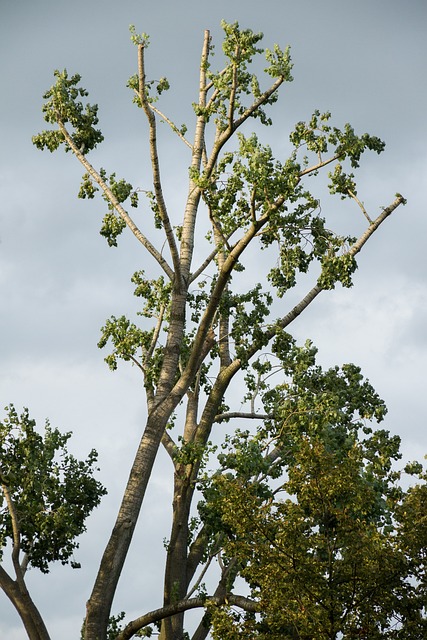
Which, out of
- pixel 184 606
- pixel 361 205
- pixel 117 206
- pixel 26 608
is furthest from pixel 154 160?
pixel 26 608

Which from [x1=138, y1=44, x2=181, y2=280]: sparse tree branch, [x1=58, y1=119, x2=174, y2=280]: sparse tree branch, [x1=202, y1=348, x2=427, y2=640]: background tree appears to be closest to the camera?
[x1=202, y1=348, x2=427, y2=640]: background tree

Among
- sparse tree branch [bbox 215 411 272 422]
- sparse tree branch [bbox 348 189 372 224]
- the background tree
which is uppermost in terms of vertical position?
sparse tree branch [bbox 348 189 372 224]

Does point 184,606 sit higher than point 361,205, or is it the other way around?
point 361,205

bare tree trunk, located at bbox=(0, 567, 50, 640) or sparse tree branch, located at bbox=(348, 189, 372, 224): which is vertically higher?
Answer: sparse tree branch, located at bbox=(348, 189, 372, 224)

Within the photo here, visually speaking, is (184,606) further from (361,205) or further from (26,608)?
(361,205)

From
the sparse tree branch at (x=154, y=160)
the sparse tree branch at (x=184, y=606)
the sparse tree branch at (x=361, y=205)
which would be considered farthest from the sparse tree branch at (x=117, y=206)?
the sparse tree branch at (x=184, y=606)

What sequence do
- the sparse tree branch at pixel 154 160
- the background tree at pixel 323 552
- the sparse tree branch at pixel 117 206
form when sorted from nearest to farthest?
1. the background tree at pixel 323 552
2. the sparse tree branch at pixel 154 160
3. the sparse tree branch at pixel 117 206

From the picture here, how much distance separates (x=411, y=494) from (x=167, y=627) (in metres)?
6.93

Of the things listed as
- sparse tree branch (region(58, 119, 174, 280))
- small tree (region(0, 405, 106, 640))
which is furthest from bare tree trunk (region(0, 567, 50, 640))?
sparse tree branch (region(58, 119, 174, 280))

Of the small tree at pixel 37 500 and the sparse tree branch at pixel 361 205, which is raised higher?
the sparse tree branch at pixel 361 205

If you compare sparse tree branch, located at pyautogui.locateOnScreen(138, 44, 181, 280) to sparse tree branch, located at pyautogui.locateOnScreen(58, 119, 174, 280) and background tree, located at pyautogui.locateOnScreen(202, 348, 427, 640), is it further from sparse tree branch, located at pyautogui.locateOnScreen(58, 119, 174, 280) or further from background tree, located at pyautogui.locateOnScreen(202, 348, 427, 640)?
background tree, located at pyautogui.locateOnScreen(202, 348, 427, 640)

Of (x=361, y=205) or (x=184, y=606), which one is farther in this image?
(x=361, y=205)

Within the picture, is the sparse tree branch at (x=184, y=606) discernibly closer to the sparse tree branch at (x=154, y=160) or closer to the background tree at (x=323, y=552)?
the background tree at (x=323, y=552)

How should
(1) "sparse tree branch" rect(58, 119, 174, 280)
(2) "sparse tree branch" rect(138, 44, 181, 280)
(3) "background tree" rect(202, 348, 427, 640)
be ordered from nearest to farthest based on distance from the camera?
(3) "background tree" rect(202, 348, 427, 640) < (2) "sparse tree branch" rect(138, 44, 181, 280) < (1) "sparse tree branch" rect(58, 119, 174, 280)
